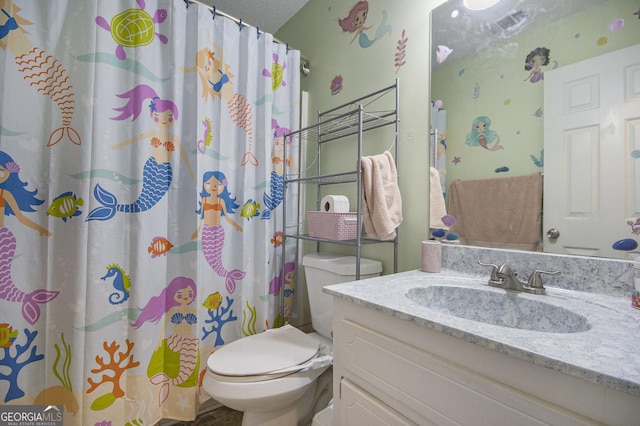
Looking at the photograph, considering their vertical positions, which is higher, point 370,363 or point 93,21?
point 93,21

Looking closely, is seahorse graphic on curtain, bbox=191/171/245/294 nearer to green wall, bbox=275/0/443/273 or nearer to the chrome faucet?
green wall, bbox=275/0/443/273

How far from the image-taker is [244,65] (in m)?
1.51

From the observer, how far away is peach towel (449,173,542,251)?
92 centimetres

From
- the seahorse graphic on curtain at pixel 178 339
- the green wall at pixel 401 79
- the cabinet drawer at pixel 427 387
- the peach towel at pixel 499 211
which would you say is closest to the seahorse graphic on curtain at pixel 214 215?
the seahorse graphic on curtain at pixel 178 339

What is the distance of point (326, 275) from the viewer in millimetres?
Result: 1352

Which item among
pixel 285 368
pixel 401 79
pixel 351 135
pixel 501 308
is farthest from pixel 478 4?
pixel 285 368

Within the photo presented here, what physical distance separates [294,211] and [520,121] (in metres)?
1.21

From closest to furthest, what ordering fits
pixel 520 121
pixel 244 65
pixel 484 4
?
pixel 520 121, pixel 484 4, pixel 244 65

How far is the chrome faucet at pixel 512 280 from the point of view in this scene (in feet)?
2.68

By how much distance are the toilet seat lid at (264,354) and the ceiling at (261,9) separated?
80.6 inches

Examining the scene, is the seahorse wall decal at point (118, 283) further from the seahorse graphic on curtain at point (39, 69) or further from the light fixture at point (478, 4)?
the light fixture at point (478, 4)

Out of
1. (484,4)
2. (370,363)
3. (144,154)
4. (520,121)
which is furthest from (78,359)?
(484,4)

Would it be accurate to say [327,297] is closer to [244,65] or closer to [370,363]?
[370,363]

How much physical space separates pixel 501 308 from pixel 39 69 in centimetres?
Result: 184
